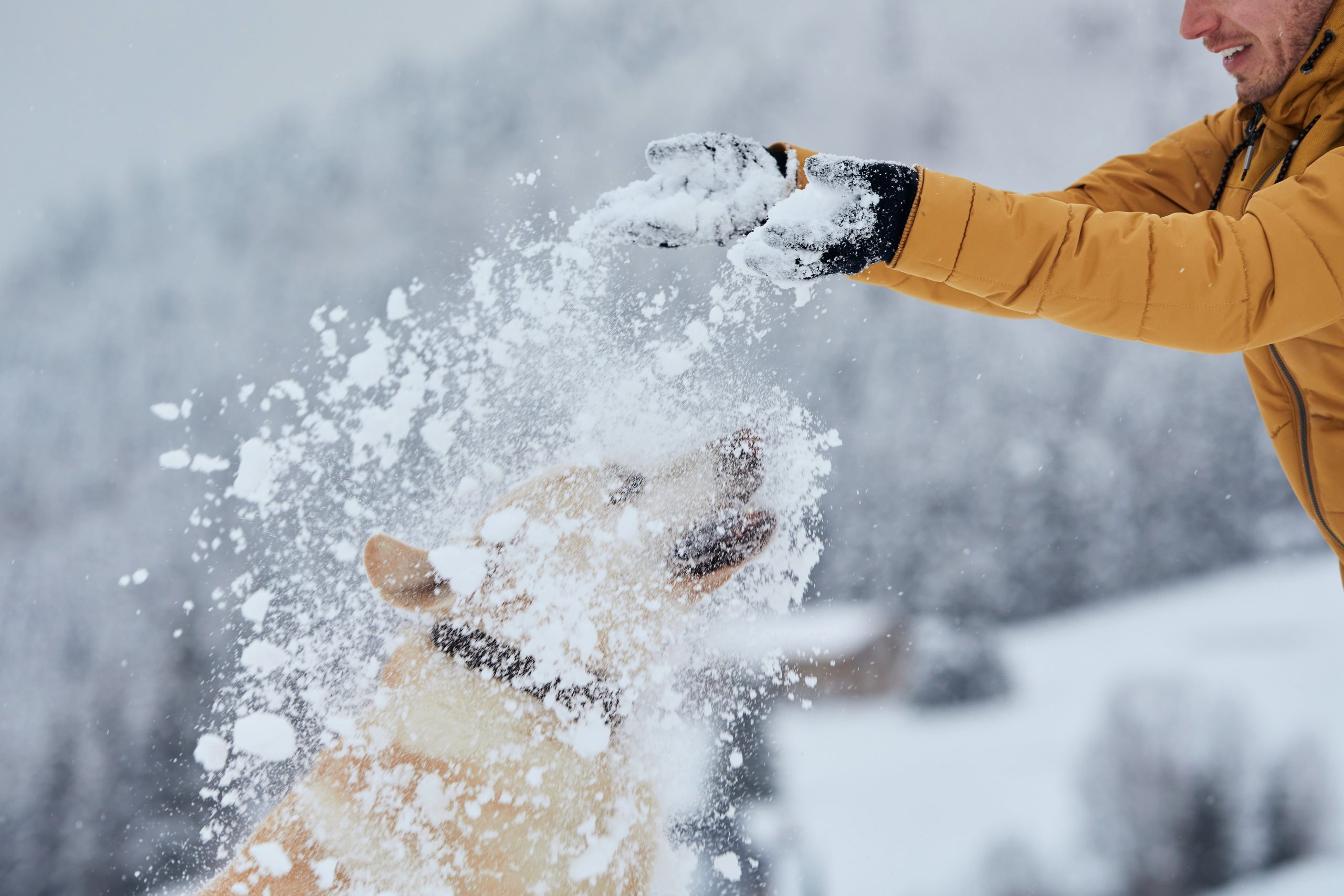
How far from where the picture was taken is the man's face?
4.35 feet

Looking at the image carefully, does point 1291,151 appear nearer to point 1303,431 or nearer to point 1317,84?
point 1317,84

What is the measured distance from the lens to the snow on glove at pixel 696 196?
123 centimetres

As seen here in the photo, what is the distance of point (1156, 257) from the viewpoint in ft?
3.53

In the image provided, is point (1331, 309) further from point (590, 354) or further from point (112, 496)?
point (112, 496)

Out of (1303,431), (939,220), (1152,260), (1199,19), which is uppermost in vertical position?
(1199,19)

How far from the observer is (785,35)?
3.10 meters

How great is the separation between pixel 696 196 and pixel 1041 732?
3.03m

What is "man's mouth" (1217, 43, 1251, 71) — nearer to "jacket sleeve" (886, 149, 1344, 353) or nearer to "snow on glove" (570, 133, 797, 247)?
"jacket sleeve" (886, 149, 1344, 353)

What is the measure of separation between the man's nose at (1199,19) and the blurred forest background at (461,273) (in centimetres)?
140

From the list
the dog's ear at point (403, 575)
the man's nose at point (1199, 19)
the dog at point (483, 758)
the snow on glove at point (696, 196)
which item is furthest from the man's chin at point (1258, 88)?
the dog's ear at point (403, 575)

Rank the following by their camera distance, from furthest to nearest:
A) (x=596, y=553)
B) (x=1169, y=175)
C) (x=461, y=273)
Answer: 1. (x=461, y=273)
2. (x=1169, y=175)
3. (x=596, y=553)

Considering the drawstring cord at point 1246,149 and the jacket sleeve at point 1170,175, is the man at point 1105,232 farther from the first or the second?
the jacket sleeve at point 1170,175

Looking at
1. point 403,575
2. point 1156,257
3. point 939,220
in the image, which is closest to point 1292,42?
point 1156,257

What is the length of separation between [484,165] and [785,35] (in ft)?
4.86
